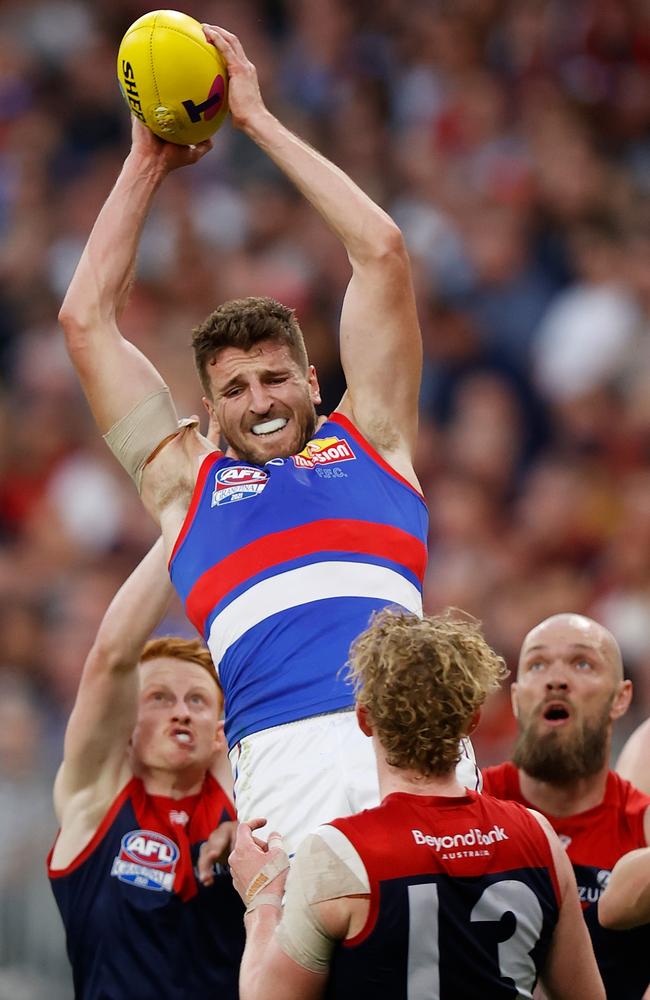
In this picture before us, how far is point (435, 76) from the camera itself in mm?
11570

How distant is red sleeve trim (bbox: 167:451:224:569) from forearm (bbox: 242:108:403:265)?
28.7 inches

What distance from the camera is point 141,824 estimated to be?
5.72 meters

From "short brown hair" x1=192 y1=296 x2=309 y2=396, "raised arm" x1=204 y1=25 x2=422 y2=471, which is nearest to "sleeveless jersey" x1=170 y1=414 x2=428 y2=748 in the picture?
"raised arm" x1=204 y1=25 x2=422 y2=471

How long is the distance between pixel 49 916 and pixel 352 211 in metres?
3.89

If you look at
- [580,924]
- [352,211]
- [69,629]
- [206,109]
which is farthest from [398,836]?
[69,629]

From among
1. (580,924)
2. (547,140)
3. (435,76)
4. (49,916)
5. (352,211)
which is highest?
(435,76)

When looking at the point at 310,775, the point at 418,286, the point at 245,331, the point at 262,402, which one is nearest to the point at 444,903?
the point at 310,775

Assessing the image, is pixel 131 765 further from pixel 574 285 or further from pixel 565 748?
pixel 574 285

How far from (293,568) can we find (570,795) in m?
1.90

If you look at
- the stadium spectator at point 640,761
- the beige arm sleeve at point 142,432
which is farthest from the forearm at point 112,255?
the stadium spectator at point 640,761

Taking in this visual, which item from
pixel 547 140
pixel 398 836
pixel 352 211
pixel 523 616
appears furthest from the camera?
pixel 547 140

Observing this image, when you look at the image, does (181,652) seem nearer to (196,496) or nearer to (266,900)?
(196,496)

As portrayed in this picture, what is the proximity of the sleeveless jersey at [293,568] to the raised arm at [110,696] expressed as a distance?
3.29 feet

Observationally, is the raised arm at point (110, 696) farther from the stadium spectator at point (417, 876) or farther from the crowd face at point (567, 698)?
the stadium spectator at point (417, 876)
